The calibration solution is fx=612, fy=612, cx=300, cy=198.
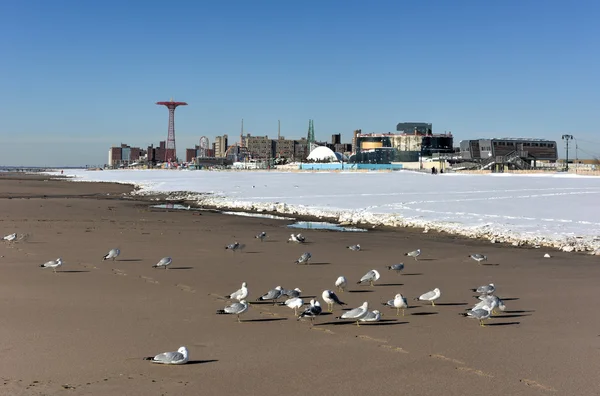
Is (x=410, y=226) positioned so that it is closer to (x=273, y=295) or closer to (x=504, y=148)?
(x=273, y=295)

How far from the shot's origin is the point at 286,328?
8.58m

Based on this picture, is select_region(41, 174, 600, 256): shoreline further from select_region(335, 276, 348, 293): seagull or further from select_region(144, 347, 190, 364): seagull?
select_region(144, 347, 190, 364): seagull

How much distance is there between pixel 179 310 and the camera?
31.3 ft

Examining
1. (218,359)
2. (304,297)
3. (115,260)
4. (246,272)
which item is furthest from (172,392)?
(115,260)

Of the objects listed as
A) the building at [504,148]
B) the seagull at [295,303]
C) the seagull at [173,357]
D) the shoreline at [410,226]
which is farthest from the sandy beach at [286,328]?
the building at [504,148]

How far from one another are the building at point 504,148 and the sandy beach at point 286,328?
17185 cm

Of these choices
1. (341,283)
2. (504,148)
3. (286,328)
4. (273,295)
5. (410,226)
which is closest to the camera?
(286,328)

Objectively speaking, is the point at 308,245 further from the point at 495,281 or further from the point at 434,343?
the point at 434,343

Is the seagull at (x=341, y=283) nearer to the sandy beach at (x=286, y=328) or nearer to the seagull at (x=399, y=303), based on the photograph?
the sandy beach at (x=286, y=328)

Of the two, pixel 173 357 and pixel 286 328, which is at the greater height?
pixel 173 357

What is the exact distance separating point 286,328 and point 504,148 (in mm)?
189865

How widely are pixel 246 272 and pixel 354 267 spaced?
2572 millimetres

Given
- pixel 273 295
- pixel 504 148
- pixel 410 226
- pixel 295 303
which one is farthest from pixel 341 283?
pixel 504 148

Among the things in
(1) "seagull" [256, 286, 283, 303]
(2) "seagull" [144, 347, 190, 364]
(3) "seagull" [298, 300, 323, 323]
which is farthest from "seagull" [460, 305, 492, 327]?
(2) "seagull" [144, 347, 190, 364]
